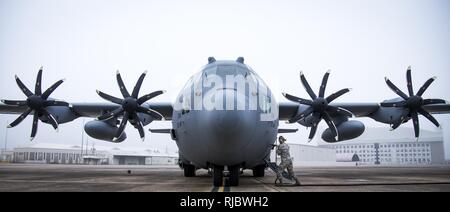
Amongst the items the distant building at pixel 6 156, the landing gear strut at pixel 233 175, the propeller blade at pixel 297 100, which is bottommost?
the distant building at pixel 6 156

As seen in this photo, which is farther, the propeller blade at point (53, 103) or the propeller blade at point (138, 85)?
the propeller blade at point (53, 103)

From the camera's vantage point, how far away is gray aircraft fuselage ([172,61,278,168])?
27.8 feet

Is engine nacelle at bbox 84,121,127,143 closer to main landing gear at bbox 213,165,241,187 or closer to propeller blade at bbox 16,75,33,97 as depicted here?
propeller blade at bbox 16,75,33,97

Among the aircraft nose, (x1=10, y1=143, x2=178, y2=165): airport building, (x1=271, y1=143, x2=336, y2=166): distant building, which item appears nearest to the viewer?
the aircraft nose

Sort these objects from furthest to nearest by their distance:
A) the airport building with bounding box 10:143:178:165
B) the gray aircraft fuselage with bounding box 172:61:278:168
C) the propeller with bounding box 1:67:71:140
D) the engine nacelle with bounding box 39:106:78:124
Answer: the airport building with bounding box 10:143:178:165
the engine nacelle with bounding box 39:106:78:124
the propeller with bounding box 1:67:71:140
the gray aircraft fuselage with bounding box 172:61:278:168

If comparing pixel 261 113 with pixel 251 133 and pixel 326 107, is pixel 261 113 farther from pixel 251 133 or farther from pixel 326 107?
pixel 326 107

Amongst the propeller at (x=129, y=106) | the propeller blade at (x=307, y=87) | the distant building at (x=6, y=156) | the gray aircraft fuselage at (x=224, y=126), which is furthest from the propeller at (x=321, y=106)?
the distant building at (x=6, y=156)

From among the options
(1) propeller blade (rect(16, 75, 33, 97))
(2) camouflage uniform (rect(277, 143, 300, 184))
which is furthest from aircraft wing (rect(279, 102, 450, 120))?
(1) propeller blade (rect(16, 75, 33, 97))

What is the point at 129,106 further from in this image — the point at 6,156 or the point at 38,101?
the point at 6,156

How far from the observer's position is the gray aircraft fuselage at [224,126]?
8.48 meters

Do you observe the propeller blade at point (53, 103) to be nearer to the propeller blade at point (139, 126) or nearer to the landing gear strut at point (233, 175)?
the propeller blade at point (139, 126)

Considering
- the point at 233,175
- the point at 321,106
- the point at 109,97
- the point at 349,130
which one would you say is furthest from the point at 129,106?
the point at 349,130
